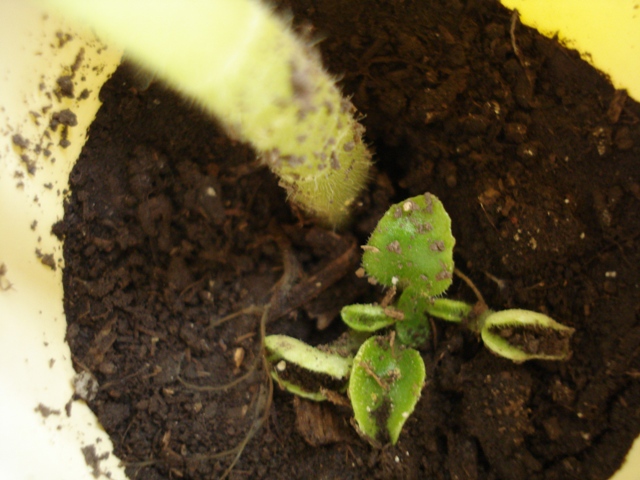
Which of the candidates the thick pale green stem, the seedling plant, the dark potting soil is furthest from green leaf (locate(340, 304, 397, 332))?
the thick pale green stem

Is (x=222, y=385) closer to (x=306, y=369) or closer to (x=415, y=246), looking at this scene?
(x=306, y=369)

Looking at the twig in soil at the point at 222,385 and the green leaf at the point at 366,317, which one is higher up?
the green leaf at the point at 366,317

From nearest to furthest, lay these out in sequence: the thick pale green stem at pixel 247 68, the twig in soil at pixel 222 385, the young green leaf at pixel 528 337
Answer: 1. the thick pale green stem at pixel 247 68
2. the young green leaf at pixel 528 337
3. the twig in soil at pixel 222 385

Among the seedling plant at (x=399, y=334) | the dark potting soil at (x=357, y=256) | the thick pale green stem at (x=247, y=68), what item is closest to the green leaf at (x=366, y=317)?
the seedling plant at (x=399, y=334)

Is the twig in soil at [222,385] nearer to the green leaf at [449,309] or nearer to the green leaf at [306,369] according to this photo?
the green leaf at [306,369]

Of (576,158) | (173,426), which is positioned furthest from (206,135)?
(576,158)

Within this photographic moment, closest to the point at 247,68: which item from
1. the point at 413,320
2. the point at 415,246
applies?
the point at 415,246

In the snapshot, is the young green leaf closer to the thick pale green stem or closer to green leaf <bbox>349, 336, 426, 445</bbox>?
green leaf <bbox>349, 336, 426, 445</bbox>
